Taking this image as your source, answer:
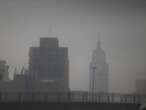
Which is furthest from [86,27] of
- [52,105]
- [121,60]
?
[52,105]

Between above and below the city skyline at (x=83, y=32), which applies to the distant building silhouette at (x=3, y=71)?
below

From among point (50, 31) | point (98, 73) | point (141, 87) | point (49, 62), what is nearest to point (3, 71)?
point (49, 62)

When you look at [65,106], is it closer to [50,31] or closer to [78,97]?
[78,97]

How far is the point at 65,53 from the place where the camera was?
5.09ft

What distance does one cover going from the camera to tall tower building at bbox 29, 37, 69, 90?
1.52 meters

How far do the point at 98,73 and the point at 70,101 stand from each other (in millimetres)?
273

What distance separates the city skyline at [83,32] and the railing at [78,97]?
0.17ft

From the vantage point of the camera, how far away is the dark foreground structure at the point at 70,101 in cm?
148

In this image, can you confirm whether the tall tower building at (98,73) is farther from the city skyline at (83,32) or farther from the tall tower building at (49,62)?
the tall tower building at (49,62)

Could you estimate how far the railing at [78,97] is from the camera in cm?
150

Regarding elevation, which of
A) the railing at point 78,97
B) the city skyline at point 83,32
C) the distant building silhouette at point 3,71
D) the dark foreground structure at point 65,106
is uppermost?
the city skyline at point 83,32

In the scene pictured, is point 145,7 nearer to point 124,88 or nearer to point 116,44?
point 116,44

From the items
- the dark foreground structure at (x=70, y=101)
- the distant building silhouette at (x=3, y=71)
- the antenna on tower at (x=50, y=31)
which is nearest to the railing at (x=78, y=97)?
the dark foreground structure at (x=70, y=101)

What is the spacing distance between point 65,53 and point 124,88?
0.48m
